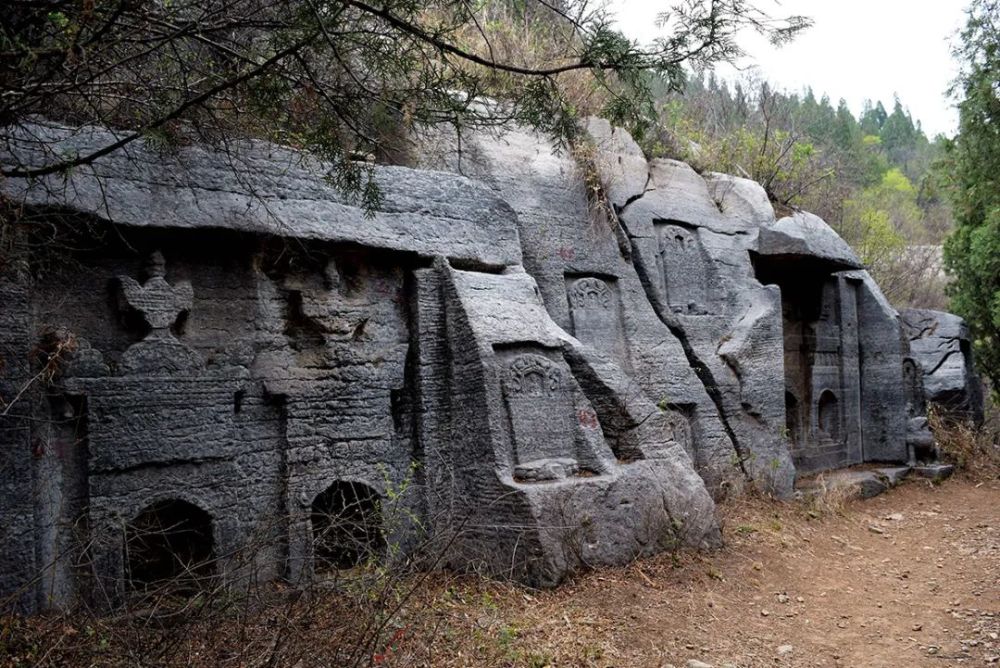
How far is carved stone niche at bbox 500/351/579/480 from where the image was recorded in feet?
21.2

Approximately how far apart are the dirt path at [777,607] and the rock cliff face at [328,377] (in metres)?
0.39

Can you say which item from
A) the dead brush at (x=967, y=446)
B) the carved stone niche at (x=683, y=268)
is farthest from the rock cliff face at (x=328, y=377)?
the dead brush at (x=967, y=446)

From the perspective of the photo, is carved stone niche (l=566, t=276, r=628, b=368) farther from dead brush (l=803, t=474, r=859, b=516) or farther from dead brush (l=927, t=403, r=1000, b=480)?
dead brush (l=927, t=403, r=1000, b=480)

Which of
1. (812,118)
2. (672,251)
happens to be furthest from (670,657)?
(812,118)

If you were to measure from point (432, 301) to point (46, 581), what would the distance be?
320cm

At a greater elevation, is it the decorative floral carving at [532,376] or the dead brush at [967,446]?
the decorative floral carving at [532,376]

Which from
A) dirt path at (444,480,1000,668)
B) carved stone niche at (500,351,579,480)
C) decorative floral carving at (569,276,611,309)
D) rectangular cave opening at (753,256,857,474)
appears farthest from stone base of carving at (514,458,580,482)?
rectangular cave opening at (753,256,857,474)

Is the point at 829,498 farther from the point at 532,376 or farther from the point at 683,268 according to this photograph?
the point at 532,376

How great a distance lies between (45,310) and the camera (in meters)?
5.36

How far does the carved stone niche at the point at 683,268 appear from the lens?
9.32 metres

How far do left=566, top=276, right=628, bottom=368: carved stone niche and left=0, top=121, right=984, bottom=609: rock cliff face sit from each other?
0.09 ft

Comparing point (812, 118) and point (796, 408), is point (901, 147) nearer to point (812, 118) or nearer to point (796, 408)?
point (812, 118)

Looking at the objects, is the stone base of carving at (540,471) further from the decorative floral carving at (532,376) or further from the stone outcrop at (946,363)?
the stone outcrop at (946,363)

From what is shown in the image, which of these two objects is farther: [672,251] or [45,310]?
[672,251]
